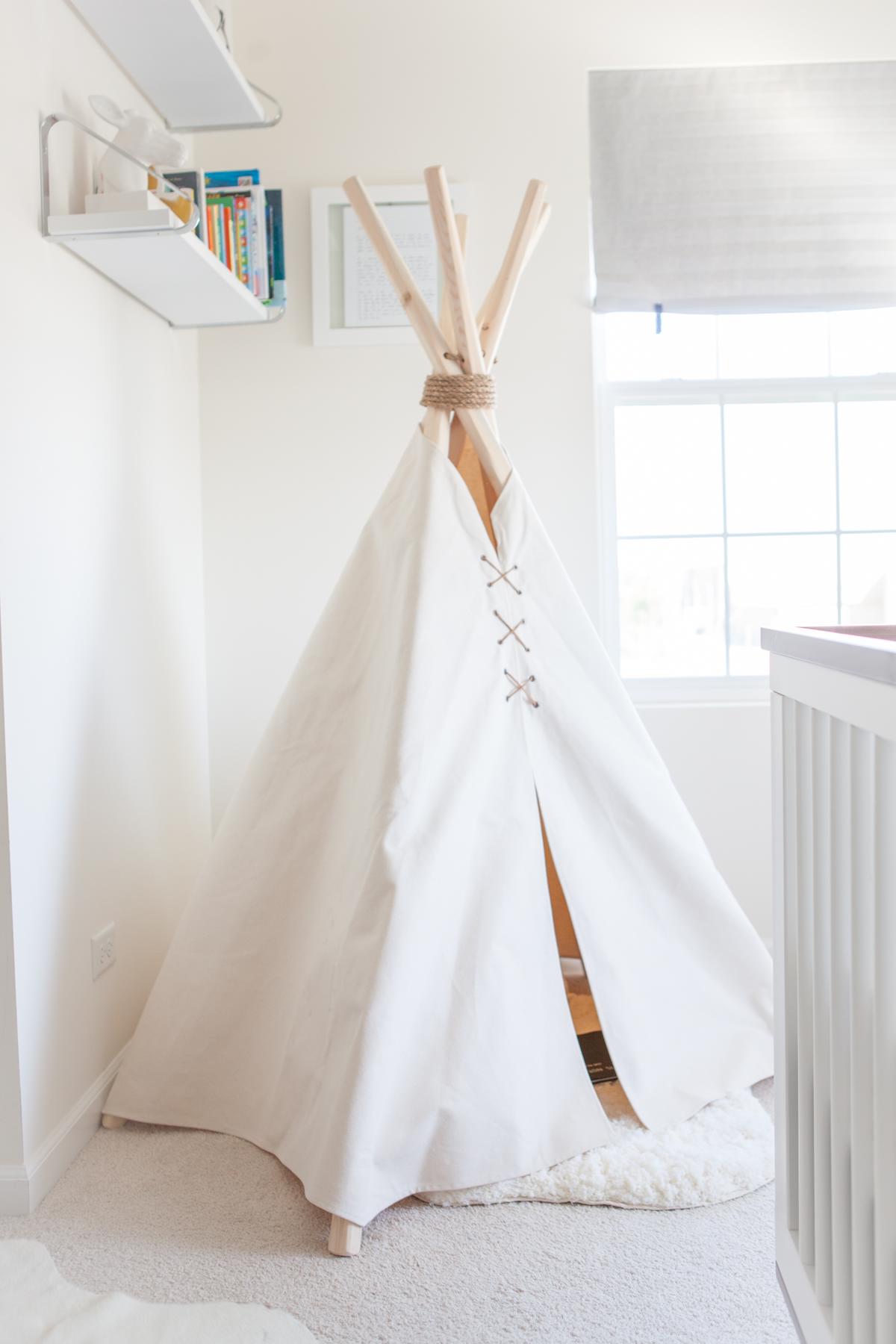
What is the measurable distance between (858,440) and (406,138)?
140cm

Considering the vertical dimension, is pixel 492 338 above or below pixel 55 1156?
above

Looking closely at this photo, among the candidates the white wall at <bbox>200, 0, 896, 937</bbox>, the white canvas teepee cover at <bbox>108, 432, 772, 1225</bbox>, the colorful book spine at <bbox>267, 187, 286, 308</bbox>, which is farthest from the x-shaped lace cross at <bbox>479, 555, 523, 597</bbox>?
the colorful book spine at <bbox>267, 187, 286, 308</bbox>

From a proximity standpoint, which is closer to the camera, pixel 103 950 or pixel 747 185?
pixel 103 950

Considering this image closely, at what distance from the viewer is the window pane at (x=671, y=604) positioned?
111 inches

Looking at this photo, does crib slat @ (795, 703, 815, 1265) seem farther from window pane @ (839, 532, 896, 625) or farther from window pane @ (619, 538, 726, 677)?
window pane @ (839, 532, 896, 625)

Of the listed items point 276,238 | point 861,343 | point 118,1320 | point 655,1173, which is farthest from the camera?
point 861,343

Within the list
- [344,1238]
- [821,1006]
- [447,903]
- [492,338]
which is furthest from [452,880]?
Result: [492,338]

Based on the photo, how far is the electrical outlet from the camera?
2.00m

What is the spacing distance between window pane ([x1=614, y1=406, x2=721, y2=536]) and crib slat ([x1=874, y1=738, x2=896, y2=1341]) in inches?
78.8

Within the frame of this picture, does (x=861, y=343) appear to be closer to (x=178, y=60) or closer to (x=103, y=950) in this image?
(x=178, y=60)

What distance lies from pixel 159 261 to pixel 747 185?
4.93 feet

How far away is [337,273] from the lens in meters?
A: 2.63

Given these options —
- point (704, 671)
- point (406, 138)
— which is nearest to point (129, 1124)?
point (704, 671)

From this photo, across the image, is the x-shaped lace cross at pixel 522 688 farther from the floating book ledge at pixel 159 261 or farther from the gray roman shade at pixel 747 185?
the gray roman shade at pixel 747 185
